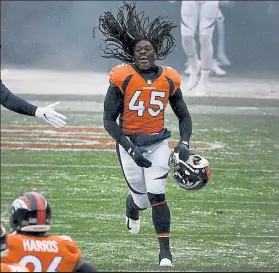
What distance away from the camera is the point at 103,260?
7.88m

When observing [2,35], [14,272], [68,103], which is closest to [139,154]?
[14,272]

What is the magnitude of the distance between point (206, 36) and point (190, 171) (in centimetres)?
1133

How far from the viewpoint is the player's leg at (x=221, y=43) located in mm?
20031

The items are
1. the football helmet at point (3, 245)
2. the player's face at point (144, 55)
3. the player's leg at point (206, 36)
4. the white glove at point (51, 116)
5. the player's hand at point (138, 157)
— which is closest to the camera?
the football helmet at point (3, 245)

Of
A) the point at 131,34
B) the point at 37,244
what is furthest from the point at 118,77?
the point at 37,244

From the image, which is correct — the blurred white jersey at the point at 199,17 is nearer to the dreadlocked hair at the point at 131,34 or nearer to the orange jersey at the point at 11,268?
the dreadlocked hair at the point at 131,34

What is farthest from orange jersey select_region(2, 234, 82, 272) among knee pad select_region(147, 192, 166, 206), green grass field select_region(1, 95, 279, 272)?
knee pad select_region(147, 192, 166, 206)

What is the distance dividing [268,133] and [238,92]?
12.7 ft

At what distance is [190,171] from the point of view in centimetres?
784

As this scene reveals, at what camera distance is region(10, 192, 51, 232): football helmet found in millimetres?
5176

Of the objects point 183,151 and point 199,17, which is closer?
point 183,151

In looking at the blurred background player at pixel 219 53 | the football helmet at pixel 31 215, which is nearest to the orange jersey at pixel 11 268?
the football helmet at pixel 31 215

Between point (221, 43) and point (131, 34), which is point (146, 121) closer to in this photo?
point (131, 34)

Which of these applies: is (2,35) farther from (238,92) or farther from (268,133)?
(268,133)
